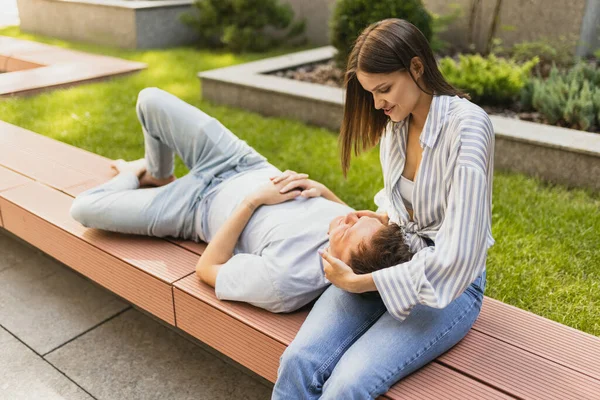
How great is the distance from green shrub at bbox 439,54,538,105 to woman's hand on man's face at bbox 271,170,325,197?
3.01 m

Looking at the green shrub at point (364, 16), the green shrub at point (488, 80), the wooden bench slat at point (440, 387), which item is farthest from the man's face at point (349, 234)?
the green shrub at point (364, 16)

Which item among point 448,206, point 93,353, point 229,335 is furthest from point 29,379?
point 448,206

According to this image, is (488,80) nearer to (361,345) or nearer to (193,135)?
(193,135)

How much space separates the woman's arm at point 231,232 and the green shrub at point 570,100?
114 inches

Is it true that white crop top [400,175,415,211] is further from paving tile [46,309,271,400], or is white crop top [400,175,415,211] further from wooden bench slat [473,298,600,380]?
paving tile [46,309,271,400]

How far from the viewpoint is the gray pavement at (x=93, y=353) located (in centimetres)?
237

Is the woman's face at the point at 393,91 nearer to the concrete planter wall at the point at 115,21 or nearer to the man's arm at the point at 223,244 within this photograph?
the man's arm at the point at 223,244

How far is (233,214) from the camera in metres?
2.29

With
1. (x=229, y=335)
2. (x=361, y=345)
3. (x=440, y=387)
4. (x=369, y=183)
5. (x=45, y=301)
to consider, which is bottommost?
(x=45, y=301)

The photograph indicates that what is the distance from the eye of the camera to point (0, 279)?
124 inches

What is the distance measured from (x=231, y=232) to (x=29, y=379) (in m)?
1.05

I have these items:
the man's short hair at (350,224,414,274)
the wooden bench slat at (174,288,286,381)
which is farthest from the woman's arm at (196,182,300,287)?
the man's short hair at (350,224,414,274)

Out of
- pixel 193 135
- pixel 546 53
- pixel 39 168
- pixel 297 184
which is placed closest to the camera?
pixel 297 184

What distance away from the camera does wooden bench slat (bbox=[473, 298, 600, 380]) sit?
6.08 ft
